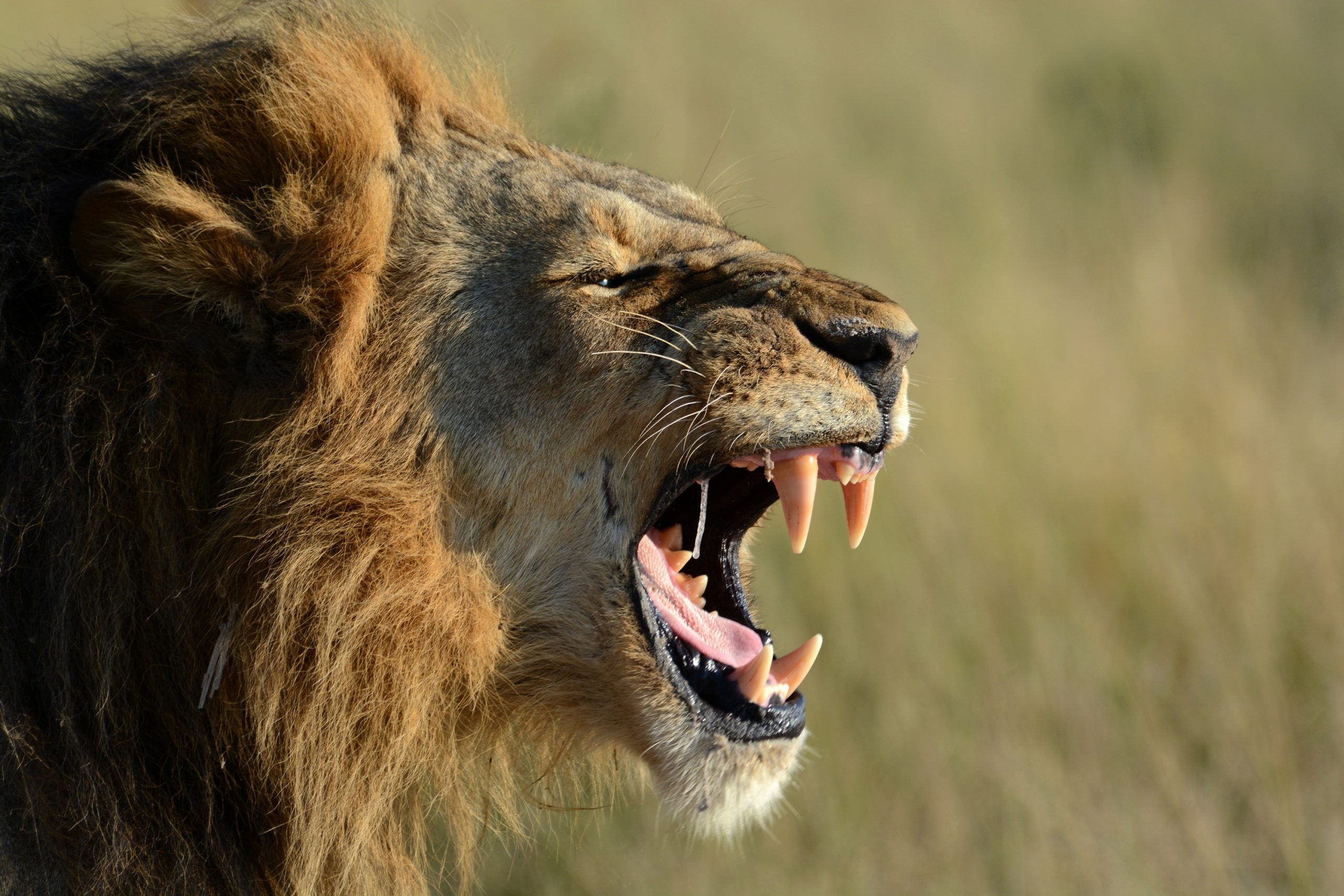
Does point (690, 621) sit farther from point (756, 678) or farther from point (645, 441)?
point (645, 441)

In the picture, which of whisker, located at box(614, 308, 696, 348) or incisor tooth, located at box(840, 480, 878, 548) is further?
incisor tooth, located at box(840, 480, 878, 548)

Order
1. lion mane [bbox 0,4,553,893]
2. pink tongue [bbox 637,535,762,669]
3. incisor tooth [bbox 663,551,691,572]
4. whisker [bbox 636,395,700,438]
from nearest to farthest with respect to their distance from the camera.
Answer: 1. lion mane [bbox 0,4,553,893]
2. whisker [bbox 636,395,700,438]
3. pink tongue [bbox 637,535,762,669]
4. incisor tooth [bbox 663,551,691,572]

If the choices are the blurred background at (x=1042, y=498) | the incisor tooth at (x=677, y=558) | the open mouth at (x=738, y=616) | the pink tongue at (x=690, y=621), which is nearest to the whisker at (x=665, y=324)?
the open mouth at (x=738, y=616)

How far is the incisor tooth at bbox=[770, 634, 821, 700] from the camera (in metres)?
2.38

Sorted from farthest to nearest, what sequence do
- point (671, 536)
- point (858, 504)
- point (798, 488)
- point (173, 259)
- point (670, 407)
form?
point (671, 536) < point (858, 504) < point (798, 488) < point (670, 407) < point (173, 259)

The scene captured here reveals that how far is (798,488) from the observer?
2312 millimetres

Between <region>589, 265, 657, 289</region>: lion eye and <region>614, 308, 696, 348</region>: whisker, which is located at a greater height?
<region>589, 265, 657, 289</region>: lion eye

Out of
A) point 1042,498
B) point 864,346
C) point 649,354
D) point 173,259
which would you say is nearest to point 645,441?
point 649,354

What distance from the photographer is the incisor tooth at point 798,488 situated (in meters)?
2.30

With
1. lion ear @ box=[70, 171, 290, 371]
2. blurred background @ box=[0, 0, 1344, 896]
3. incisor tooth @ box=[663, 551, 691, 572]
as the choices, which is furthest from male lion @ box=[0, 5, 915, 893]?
blurred background @ box=[0, 0, 1344, 896]

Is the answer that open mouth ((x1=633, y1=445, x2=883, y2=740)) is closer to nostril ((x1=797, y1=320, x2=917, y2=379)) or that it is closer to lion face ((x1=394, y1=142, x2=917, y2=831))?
lion face ((x1=394, y1=142, x2=917, y2=831))

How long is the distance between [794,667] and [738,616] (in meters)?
0.20

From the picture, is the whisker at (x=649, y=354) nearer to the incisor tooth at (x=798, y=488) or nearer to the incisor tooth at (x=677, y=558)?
the incisor tooth at (x=798, y=488)

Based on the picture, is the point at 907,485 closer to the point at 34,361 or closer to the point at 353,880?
the point at 353,880
